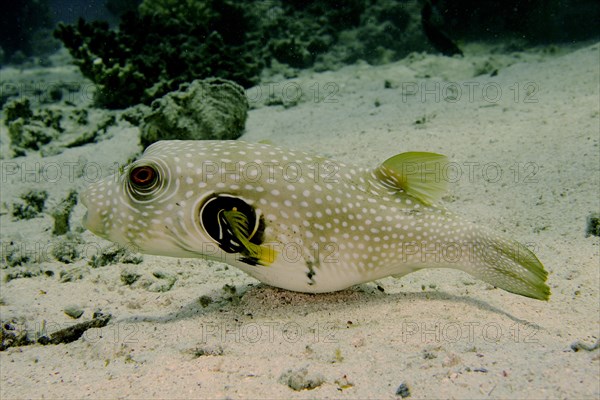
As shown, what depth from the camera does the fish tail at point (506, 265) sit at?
337 centimetres

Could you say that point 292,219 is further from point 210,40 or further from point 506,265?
point 210,40

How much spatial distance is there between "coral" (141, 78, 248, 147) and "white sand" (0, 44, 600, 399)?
2286mm

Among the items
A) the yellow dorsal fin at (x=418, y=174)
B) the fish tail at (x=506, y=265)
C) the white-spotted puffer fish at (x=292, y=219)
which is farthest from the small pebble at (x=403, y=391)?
the yellow dorsal fin at (x=418, y=174)

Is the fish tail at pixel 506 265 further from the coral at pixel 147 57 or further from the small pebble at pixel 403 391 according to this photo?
the coral at pixel 147 57

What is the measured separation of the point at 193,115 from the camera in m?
8.25

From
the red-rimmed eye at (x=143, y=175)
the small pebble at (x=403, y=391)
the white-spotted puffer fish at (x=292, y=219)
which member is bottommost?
the small pebble at (x=403, y=391)

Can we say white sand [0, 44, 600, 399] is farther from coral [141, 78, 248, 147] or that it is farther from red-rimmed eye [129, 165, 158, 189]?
coral [141, 78, 248, 147]

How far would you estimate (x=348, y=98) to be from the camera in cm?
1111

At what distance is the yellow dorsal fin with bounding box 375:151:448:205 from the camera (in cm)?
362

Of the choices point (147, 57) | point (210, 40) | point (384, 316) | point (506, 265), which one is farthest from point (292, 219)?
point (210, 40)

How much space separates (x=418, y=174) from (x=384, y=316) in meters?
1.25

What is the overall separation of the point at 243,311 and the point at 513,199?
3.87m

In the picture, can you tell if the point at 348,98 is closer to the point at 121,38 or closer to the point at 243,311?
the point at 121,38

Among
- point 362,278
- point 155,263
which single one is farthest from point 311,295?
point 155,263
